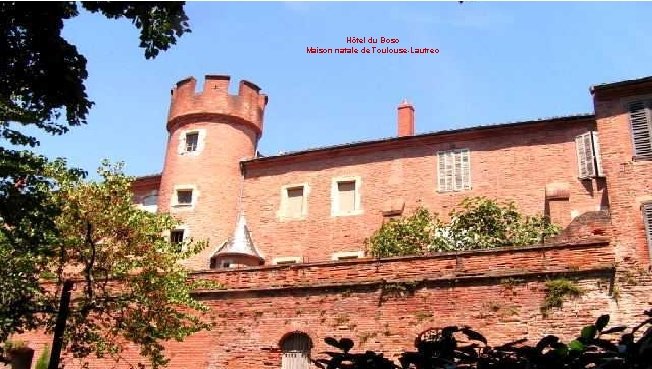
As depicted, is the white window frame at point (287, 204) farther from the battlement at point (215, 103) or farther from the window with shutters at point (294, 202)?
the battlement at point (215, 103)

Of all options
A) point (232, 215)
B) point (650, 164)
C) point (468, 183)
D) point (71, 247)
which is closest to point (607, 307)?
point (650, 164)

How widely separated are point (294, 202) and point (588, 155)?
37.1 feet

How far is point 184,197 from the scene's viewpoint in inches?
1062

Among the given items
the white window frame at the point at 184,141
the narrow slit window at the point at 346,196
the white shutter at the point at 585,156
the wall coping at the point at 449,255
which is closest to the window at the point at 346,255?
the narrow slit window at the point at 346,196

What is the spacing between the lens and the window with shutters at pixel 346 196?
83.6 feet

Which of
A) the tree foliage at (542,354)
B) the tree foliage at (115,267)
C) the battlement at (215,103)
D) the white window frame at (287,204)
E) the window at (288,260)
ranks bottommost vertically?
the tree foliage at (542,354)

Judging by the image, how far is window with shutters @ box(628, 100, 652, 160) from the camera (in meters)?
16.8

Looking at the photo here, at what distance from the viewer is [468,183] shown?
79.0 feet

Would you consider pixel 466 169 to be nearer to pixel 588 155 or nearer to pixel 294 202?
pixel 588 155

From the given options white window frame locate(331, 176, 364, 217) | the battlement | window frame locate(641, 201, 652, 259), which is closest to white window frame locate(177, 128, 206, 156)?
the battlement

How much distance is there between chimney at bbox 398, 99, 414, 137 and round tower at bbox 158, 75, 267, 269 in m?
6.31

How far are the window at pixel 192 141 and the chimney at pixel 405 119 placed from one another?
8.64 metres

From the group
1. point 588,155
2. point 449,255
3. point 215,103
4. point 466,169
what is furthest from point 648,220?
point 215,103

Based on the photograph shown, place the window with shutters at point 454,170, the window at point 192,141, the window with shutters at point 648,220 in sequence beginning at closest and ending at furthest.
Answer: the window with shutters at point 648,220
the window with shutters at point 454,170
the window at point 192,141
